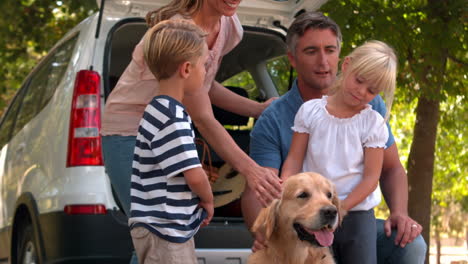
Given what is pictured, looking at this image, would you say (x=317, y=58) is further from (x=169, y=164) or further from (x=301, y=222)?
(x=169, y=164)

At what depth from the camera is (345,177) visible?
12.5ft

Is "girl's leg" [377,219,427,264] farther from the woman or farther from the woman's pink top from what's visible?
the woman's pink top

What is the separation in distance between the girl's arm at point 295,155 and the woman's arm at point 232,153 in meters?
0.12

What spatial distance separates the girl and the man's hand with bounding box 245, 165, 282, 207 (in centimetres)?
20

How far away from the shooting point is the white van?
16.0 feet

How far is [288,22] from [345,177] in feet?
7.47

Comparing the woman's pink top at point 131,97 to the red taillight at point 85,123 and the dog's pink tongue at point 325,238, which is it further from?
the dog's pink tongue at point 325,238

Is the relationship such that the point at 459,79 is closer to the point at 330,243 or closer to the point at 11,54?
the point at 330,243

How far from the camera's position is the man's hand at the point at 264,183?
379cm

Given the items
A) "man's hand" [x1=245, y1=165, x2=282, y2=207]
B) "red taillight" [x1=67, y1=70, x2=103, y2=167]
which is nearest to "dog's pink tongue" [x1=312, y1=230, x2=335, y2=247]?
"man's hand" [x1=245, y1=165, x2=282, y2=207]

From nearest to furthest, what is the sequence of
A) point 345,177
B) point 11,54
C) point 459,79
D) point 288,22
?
point 345,177, point 288,22, point 459,79, point 11,54

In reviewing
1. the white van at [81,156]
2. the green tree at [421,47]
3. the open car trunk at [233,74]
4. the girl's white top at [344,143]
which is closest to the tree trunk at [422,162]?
the green tree at [421,47]

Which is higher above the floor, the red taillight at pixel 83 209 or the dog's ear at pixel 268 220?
the dog's ear at pixel 268 220

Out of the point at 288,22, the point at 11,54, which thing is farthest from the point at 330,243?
the point at 11,54
